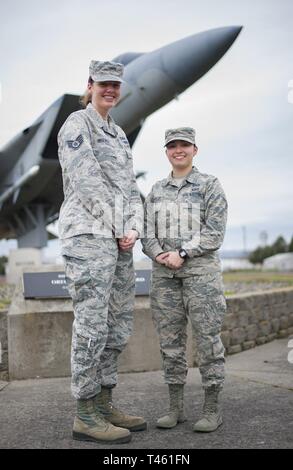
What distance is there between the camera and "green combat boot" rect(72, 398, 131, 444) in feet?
8.33

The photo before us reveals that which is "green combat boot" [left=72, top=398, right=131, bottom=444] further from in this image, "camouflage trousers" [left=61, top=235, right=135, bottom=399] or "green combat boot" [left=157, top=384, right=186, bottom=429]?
"green combat boot" [left=157, top=384, right=186, bottom=429]

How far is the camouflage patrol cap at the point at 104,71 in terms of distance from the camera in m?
2.75

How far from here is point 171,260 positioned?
282 centimetres

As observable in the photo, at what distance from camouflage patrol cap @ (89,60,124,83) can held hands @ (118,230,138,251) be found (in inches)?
33.8

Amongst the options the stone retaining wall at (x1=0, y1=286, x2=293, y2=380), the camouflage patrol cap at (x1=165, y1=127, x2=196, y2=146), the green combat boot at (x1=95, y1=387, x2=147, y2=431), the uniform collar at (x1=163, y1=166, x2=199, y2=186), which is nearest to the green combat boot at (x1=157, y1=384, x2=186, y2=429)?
the green combat boot at (x1=95, y1=387, x2=147, y2=431)

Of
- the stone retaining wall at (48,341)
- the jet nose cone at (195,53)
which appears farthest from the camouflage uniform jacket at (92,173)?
the jet nose cone at (195,53)

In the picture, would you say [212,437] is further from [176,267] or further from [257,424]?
[176,267]

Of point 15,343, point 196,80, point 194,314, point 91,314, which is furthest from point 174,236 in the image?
point 196,80

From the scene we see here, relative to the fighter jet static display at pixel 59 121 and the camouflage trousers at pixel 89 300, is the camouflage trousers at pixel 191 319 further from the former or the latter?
the fighter jet static display at pixel 59 121

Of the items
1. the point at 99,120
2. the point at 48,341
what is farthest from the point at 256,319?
the point at 99,120

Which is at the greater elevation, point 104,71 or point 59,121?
point 59,121

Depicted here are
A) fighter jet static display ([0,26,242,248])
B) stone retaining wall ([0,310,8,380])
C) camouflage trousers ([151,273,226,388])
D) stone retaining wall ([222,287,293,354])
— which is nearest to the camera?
camouflage trousers ([151,273,226,388])

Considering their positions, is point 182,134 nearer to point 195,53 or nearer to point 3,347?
point 3,347

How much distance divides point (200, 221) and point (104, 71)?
1.01 metres
